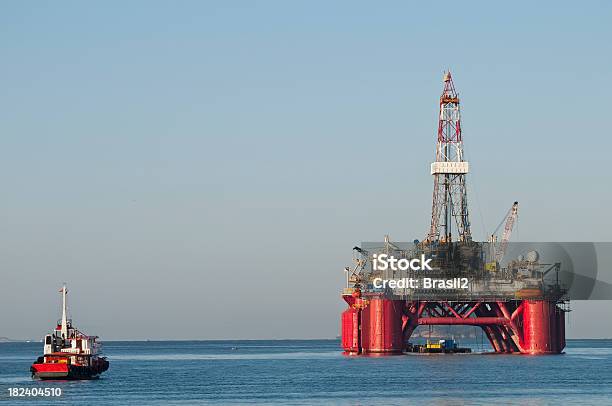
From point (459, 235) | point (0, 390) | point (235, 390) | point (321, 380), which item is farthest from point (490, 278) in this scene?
point (0, 390)

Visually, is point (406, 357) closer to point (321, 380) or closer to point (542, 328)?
point (542, 328)

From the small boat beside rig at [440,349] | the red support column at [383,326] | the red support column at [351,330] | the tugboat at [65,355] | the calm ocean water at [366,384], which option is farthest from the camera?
the small boat beside rig at [440,349]

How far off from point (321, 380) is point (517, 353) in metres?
54.9

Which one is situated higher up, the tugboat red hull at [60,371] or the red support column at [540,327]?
the red support column at [540,327]

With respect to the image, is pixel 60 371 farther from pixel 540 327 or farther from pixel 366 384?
pixel 540 327

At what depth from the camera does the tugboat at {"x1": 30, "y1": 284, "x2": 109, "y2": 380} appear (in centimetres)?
11894

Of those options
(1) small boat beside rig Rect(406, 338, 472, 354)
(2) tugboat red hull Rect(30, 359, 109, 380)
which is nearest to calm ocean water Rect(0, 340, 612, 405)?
(2) tugboat red hull Rect(30, 359, 109, 380)

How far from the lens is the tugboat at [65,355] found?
119 metres

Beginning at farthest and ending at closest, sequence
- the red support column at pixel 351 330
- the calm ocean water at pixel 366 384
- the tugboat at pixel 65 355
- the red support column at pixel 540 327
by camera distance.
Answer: the red support column at pixel 351 330, the red support column at pixel 540 327, the tugboat at pixel 65 355, the calm ocean water at pixel 366 384

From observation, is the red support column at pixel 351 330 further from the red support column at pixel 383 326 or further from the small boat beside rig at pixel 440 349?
the small boat beside rig at pixel 440 349

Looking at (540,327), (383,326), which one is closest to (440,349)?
(383,326)

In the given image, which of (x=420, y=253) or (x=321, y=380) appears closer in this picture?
(x=321, y=380)

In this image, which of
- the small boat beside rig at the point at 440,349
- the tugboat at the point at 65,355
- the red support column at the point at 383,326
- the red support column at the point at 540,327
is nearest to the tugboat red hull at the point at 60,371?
the tugboat at the point at 65,355

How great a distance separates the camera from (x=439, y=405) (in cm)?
9225
